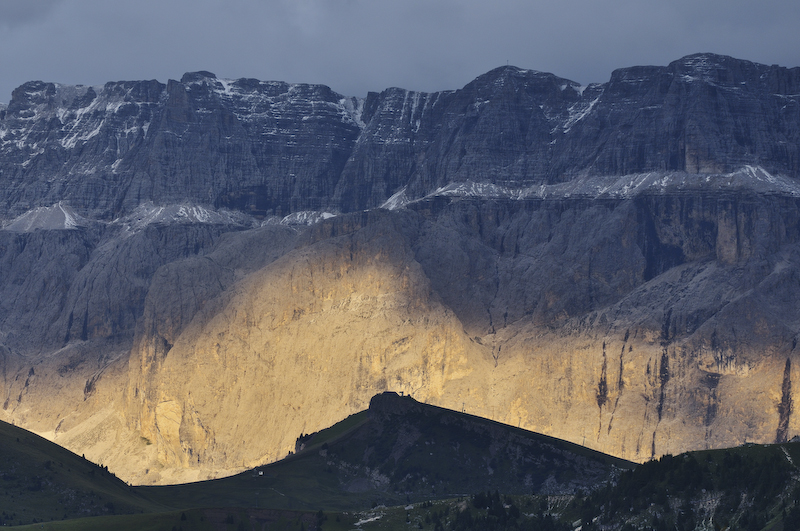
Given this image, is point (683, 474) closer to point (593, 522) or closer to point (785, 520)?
point (593, 522)

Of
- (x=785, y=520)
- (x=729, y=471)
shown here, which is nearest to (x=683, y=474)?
(x=729, y=471)

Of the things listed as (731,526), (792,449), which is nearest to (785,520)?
(731,526)

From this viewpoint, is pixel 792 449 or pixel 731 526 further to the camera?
pixel 792 449

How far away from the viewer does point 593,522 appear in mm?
198750

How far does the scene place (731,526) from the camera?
182375 millimetres

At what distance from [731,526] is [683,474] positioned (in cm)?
1535

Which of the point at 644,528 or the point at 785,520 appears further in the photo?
the point at 644,528

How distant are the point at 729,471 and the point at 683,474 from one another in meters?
6.00

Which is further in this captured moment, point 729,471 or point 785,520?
point 729,471

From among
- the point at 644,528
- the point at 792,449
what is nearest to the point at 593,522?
the point at 644,528

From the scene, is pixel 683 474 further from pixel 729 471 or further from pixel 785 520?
pixel 785 520

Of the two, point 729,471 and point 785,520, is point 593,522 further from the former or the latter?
point 785,520

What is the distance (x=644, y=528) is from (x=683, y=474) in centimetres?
1067

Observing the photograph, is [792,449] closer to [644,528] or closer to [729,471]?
[729,471]
